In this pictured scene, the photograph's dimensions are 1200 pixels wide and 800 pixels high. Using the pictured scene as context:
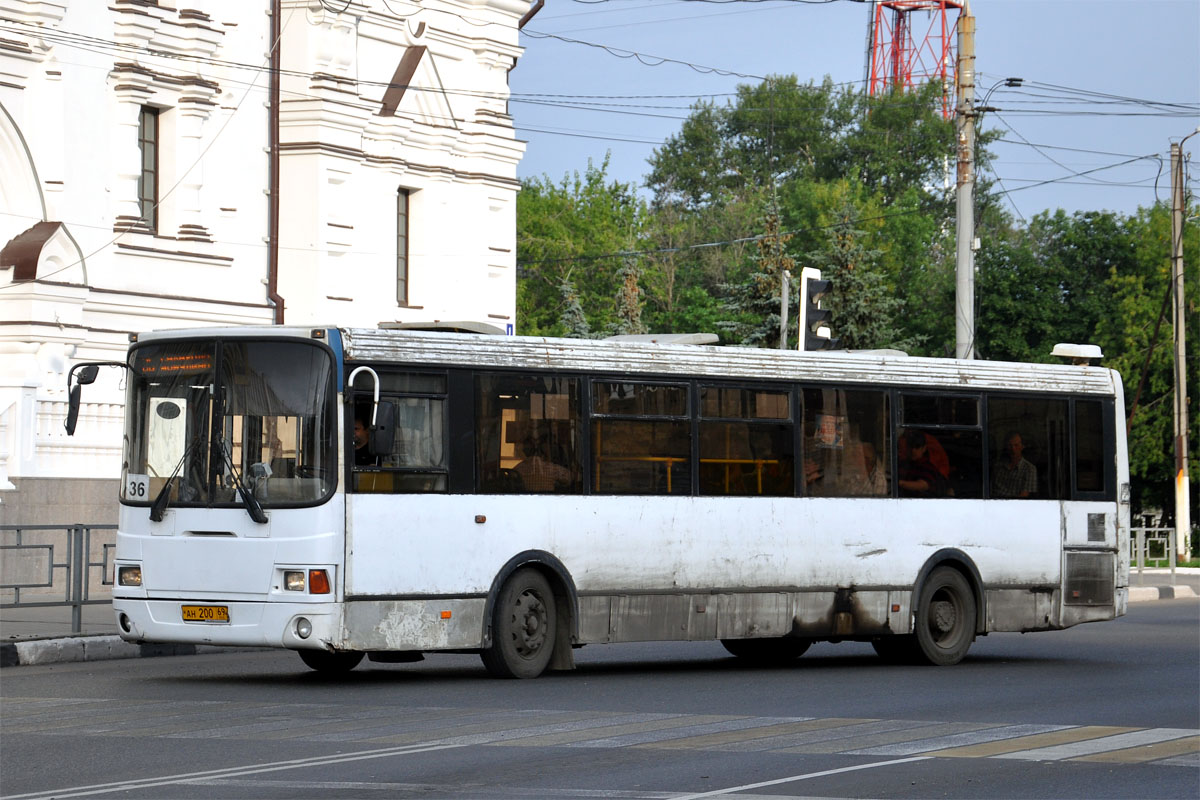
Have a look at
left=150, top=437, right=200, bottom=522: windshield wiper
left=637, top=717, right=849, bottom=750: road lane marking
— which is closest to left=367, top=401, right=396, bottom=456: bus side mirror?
left=150, top=437, right=200, bottom=522: windshield wiper

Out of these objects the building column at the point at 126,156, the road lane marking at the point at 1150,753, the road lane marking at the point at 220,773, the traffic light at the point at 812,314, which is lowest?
the road lane marking at the point at 1150,753

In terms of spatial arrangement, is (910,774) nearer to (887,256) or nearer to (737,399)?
(737,399)

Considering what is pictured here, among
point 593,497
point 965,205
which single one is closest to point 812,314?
point 965,205

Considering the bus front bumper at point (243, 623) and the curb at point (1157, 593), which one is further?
the curb at point (1157, 593)

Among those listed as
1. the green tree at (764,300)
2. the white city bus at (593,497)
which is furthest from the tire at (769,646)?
the green tree at (764,300)

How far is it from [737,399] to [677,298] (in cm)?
6980

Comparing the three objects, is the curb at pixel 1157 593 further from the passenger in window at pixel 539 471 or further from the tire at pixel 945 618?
the passenger in window at pixel 539 471

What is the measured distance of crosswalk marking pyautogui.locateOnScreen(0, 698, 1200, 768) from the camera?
37.5ft

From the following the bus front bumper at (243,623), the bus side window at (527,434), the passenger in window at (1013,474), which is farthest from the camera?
the passenger in window at (1013,474)

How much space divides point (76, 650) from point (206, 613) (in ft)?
12.8

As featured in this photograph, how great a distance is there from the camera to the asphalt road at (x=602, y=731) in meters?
9.95

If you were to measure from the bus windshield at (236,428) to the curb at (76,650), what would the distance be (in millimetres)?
2402

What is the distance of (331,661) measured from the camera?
55.0 feet

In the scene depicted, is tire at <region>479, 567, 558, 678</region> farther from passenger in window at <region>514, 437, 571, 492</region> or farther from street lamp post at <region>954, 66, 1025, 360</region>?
street lamp post at <region>954, 66, 1025, 360</region>
